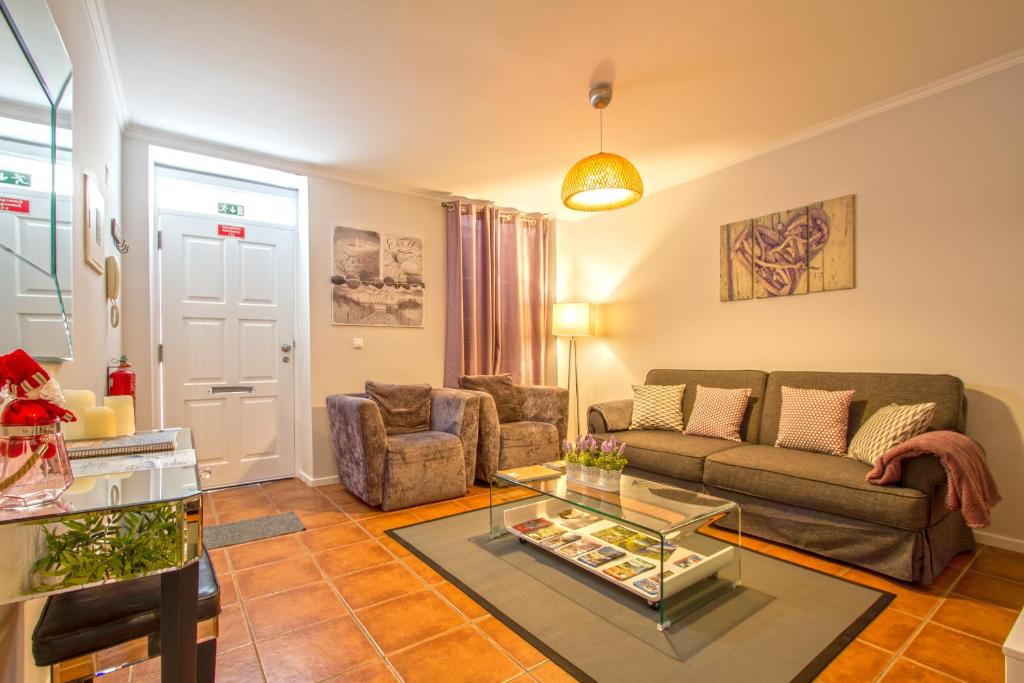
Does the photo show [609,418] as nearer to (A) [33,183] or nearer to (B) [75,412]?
(B) [75,412]

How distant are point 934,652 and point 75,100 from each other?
3578 mm

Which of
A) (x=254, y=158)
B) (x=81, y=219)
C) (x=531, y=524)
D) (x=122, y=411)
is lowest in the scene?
(x=531, y=524)

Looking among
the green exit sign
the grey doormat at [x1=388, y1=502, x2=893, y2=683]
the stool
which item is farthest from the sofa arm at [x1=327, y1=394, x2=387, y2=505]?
the green exit sign

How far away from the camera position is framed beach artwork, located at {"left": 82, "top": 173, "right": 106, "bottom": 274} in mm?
1944

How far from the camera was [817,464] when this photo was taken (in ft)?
8.41

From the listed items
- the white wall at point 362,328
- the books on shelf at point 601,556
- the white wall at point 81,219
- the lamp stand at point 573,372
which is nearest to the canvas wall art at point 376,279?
the white wall at point 362,328

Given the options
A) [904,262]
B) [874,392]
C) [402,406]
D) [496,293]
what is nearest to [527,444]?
[402,406]

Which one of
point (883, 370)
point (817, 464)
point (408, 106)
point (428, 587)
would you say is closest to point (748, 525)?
point (817, 464)

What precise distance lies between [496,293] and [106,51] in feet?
10.1

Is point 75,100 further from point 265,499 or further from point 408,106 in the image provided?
point 265,499

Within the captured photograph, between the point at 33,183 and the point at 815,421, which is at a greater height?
the point at 33,183

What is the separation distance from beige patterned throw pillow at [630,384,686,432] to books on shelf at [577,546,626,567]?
1456 mm

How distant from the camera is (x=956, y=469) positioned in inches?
82.4

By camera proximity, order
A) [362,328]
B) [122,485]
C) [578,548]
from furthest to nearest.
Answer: [362,328] → [578,548] → [122,485]
